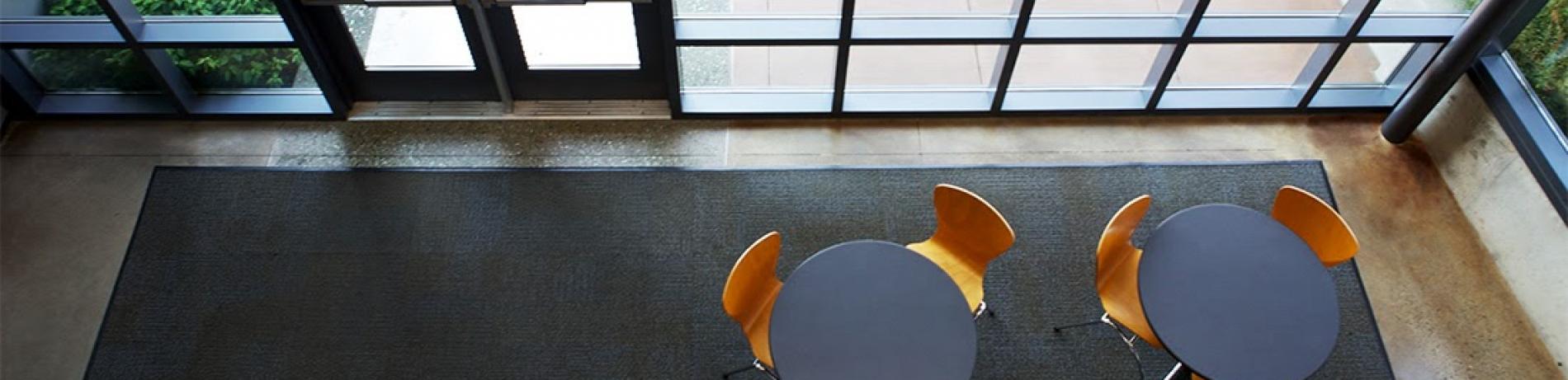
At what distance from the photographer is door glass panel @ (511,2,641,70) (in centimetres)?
420

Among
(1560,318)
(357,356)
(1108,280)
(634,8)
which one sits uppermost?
(634,8)

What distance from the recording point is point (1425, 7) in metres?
4.21

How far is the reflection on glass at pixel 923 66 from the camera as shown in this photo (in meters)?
4.35

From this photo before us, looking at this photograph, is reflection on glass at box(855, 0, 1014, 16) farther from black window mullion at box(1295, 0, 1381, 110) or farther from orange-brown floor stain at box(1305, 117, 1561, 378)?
orange-brown floor stain at box(1305, 117, 1561, 378)

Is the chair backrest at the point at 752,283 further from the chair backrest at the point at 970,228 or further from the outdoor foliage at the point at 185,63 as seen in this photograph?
the outdoor foliage at the point at 185,63

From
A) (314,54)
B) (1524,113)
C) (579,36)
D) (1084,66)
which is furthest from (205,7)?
(1524,113)

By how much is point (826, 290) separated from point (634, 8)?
59.9 inches

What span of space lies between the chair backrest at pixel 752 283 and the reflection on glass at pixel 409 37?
1746mm

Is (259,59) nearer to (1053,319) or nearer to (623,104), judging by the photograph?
(623,104)

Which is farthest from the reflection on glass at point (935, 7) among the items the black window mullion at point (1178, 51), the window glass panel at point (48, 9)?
the window glass panel at point (48, 9)

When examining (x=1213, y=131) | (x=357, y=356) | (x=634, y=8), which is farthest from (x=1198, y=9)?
(x=357, y=356)

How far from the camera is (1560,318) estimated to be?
387 centimetres

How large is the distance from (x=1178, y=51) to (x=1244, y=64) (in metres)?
0.55

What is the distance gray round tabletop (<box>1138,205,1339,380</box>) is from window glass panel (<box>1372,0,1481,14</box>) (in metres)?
1.41
